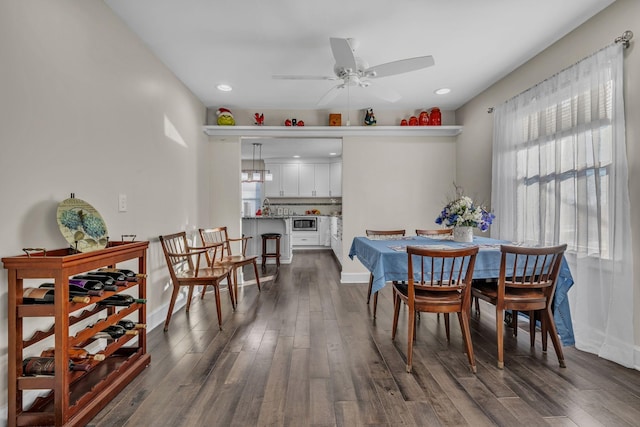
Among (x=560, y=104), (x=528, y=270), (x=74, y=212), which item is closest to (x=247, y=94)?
(x=74, y=212)

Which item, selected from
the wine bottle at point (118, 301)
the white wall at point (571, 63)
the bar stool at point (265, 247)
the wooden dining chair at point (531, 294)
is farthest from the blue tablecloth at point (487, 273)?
the bar stool at point (265, 247)

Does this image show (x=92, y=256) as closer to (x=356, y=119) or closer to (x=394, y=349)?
(x=394, y=349)

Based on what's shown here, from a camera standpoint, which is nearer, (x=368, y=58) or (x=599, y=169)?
(x=599, y=169)

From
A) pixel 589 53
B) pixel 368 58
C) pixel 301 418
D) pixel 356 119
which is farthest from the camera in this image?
pixel 356 119

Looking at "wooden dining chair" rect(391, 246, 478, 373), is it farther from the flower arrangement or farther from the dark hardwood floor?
the flower arrangement

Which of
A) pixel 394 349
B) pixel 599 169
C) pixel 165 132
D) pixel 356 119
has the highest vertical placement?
pixel 356 119

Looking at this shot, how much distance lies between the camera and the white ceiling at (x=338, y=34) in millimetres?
2297

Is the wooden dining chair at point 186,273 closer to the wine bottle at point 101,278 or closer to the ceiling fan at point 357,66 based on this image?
the wine bottle at point 101,278

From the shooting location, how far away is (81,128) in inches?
78.4

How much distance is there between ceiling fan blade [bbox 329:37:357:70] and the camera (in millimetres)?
2176

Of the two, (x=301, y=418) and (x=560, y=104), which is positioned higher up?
(x=560, y=104)

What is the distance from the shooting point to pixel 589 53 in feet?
8.05

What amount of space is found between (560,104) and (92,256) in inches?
145

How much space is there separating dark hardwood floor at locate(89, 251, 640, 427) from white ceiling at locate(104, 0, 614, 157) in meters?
2.41
